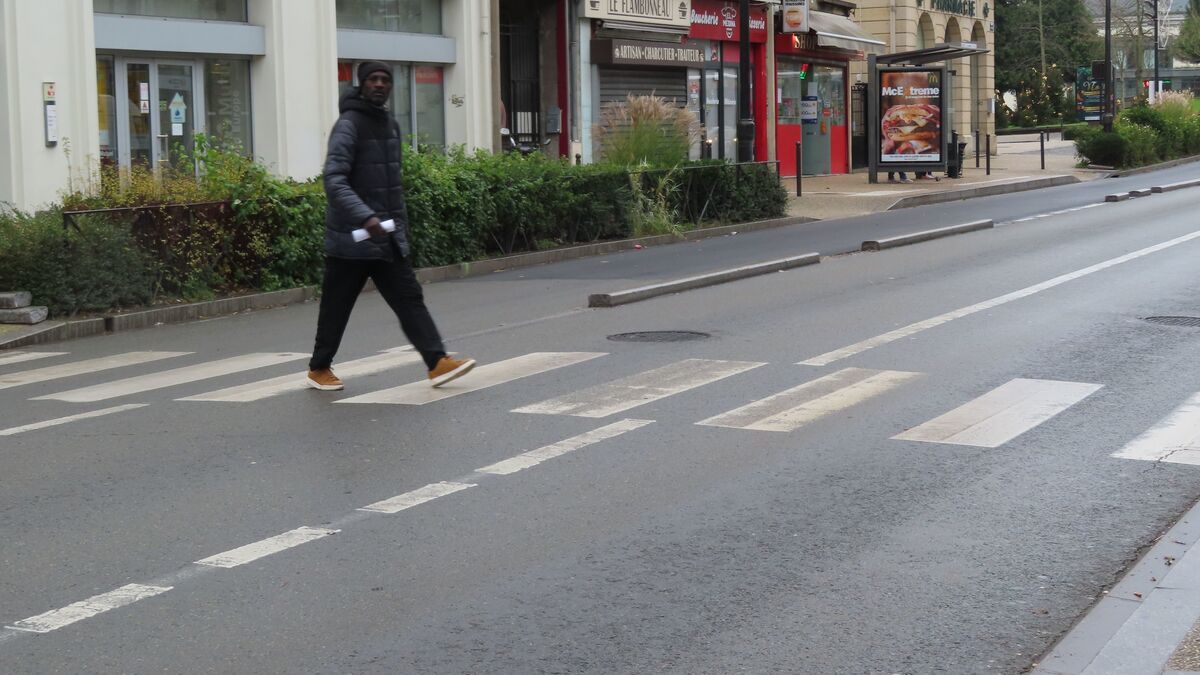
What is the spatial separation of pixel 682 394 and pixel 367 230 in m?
2.15

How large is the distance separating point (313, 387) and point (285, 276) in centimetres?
637

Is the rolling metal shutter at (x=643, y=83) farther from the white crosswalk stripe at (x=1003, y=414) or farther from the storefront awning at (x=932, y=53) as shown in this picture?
the white crosswalk stripe at (x=1003, y=414)

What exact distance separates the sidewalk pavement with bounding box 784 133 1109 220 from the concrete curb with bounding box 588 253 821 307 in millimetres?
8706

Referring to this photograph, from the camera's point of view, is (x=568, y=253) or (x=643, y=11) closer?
(x=568, y=253)

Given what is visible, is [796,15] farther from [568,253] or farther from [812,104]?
[568,253]

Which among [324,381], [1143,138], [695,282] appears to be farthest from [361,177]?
[1143,138]

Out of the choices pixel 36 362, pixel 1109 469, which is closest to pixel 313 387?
pixel 36 362

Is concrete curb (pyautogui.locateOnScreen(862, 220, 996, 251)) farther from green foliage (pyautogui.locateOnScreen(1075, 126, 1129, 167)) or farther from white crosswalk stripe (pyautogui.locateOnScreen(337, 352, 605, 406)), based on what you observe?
green foliage (pyautogui.locateOnScreen(1075, 126, 1129, 167))

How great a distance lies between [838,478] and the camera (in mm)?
7344

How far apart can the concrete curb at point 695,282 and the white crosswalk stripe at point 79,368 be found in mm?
3895

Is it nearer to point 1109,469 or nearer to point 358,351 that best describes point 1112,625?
point 1109,469

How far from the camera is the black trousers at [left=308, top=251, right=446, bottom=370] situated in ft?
32.0

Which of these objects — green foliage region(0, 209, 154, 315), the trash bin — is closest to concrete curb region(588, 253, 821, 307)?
green foliage region(0, 209, 154, 315)

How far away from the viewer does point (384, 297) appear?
32.4 feet
